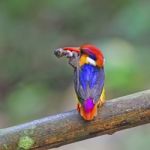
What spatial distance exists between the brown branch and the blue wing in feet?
0.30

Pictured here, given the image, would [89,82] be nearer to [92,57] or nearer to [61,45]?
[92,57]

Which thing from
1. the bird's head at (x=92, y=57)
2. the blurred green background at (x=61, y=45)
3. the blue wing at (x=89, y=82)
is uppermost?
the bird's head at (x=92, y=57)

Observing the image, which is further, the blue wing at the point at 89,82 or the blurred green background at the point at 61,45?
the blurred green background at the point at 61,45

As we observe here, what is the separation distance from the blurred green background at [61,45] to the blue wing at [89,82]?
6.81 feet

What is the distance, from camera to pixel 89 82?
1.93m

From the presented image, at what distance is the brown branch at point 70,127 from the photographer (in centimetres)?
195

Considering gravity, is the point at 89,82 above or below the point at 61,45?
above

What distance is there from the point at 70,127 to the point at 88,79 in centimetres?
16

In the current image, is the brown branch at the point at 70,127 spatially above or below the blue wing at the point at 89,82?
below

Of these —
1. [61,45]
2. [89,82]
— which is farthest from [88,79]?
[61,45]

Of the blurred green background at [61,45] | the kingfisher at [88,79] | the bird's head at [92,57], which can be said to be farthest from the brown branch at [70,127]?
the blurred green background at [61,45]

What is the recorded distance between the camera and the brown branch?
1.95 m

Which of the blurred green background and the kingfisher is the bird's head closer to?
the kingfisher

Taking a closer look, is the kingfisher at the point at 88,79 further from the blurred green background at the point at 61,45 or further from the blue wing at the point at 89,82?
the blurred green background at the point at 61,45
